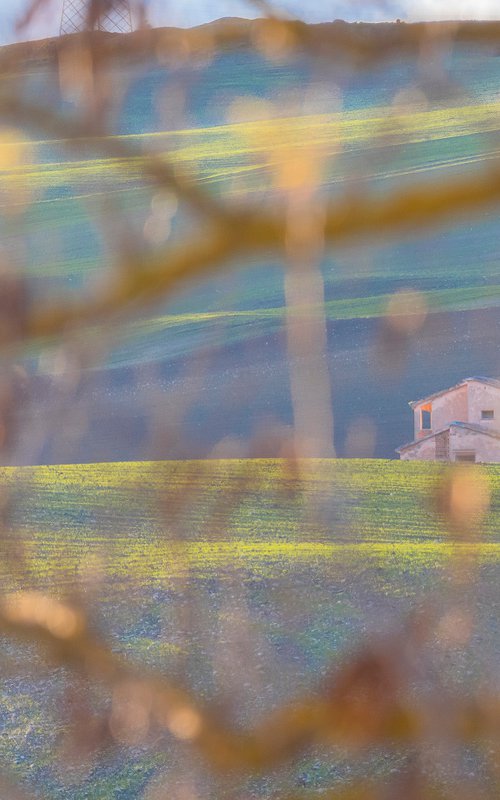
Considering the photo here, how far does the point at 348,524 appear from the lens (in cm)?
238

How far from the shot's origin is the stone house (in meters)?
2.28

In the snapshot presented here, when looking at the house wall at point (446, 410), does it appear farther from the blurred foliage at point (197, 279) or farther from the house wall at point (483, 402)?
the blurred foliage at point (197, 279)

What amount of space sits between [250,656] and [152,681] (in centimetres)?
196

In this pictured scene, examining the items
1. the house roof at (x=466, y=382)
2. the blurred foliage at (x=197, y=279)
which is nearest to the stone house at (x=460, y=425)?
the house roof at (x=466, y=382)

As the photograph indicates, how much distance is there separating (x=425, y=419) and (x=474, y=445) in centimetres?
32

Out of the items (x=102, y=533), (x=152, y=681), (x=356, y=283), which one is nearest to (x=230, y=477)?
(x=152, y=681)

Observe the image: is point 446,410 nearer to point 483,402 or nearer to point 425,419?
point 483,402

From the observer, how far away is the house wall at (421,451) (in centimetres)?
245

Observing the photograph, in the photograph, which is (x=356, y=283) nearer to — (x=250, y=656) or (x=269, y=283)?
(x=269, y=283)

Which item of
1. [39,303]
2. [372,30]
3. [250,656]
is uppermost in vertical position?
[372,30]

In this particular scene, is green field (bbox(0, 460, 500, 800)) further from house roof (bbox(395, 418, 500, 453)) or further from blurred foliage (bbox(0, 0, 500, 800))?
blurred foliage (bbox(0, 0, 500, 800))

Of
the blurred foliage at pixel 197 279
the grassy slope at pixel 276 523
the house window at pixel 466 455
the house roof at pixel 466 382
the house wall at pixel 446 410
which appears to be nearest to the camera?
the blurred foliage at pixel 197 279

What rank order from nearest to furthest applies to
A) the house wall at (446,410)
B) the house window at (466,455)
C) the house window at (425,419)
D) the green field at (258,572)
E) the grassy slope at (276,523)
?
1. the green field at (258,572)
2. the grassy slope at (276,523)
3. the house window at (466,455)
4. the house wall at (446,410)
5. the house window at (425,419)

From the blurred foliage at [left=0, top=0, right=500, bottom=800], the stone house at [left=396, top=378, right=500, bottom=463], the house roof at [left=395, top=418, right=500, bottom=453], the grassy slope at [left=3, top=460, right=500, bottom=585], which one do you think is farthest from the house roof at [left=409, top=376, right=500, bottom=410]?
the blurred foliage at [left=0, top=0, right=500, bottom=800]
